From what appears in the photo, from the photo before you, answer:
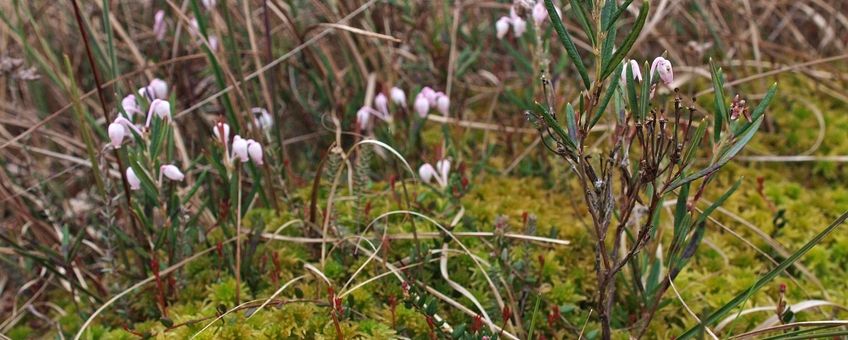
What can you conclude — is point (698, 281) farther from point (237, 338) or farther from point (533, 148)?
point (237, 338)

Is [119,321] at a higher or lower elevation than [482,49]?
lower

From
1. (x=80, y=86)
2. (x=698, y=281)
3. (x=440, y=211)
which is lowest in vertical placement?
(x=698, y=281)

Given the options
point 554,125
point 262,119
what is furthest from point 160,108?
point 554,125

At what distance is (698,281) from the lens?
239 cm

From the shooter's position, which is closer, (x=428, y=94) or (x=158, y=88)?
(x=158, y=88)

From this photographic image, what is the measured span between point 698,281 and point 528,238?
606 millimetres

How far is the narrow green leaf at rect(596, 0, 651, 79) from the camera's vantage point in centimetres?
141

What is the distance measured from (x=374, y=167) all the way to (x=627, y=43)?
5.88ft

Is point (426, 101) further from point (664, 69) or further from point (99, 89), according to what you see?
point (664, 69)

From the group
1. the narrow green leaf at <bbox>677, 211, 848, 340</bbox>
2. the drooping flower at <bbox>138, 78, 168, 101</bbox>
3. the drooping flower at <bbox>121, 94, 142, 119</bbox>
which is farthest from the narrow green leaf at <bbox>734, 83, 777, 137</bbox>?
the drooping flower at <bbox>138, 78, 168, 101</bbox>

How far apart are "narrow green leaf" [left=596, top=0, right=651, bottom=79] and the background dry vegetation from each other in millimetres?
696

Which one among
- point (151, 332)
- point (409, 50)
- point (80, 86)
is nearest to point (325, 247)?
point (151, 332)

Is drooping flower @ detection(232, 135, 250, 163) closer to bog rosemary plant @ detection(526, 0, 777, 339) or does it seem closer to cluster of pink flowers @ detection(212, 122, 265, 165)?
cluster of pink flowers @ detection(212, 122, 265, 165)

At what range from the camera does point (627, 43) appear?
1492 millimetres
